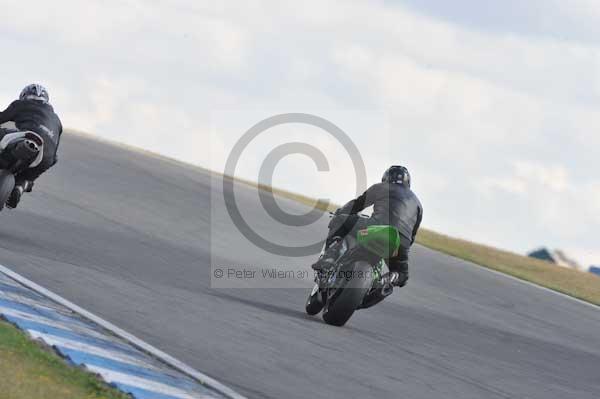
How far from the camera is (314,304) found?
447 inches

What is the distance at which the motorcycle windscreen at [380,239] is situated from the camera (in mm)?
10164

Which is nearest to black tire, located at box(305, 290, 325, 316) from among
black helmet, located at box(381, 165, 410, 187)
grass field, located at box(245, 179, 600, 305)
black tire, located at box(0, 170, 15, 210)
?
black helmet, located at box(381, 165, 410, 187)

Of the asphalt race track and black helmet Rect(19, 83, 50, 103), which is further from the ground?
black helmet Rect(19, 83, 50, 103)

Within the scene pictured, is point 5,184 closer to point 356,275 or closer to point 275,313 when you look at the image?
point 275,313

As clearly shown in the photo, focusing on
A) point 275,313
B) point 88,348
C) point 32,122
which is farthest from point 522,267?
point 88,348

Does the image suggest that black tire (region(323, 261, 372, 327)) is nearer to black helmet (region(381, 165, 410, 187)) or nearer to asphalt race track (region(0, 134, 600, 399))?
asphalt race track (region(0, 134, 600, 399))

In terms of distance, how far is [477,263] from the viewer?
21.7 metres

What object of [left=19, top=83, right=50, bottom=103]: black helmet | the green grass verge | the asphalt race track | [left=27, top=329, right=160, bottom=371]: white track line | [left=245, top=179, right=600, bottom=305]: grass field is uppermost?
[left=245, top=179, right=600, bottom=305]: grass field

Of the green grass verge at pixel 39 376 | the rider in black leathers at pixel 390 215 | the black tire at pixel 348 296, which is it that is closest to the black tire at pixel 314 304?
the black tire at pixel 348 296

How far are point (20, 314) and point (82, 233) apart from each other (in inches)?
260

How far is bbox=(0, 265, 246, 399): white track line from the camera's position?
276 inches

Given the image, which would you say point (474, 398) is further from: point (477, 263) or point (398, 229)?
point (477, 263)

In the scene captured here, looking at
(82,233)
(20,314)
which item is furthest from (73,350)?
(82,233)

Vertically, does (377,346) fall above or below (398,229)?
below
